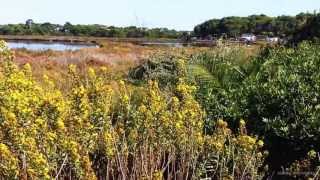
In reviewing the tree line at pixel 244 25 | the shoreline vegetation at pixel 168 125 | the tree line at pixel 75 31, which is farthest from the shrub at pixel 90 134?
the tree line at pixel 75 31

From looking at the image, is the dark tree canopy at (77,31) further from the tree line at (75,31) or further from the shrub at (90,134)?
the shrub at (90,134)

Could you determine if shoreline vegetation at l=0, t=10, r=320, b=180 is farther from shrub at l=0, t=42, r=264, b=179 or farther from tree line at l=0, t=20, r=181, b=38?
tree line at l=0, t=20, r=181, b=38

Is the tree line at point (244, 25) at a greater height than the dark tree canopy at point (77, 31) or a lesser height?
greater

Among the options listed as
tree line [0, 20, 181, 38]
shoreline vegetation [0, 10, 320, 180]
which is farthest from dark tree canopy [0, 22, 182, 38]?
shoreline vegetation [0, 10, 320, 180]

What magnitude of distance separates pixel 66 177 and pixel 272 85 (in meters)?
2.94

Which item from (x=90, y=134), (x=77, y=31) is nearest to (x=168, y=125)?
(x=90, y=134)

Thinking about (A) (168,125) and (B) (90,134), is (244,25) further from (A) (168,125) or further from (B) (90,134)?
(B) (90,134)

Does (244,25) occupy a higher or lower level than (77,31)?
higher

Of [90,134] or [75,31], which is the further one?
[75,31]

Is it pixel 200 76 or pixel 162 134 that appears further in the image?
pixel 200 76

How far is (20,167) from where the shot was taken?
4.63 m

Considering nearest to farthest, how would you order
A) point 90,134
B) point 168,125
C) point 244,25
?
point 90,134, point 168,125, point 244,25

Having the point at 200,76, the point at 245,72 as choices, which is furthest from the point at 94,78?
the point at 245,72

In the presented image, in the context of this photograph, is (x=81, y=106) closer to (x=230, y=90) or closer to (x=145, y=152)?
(x=145, y=152)
